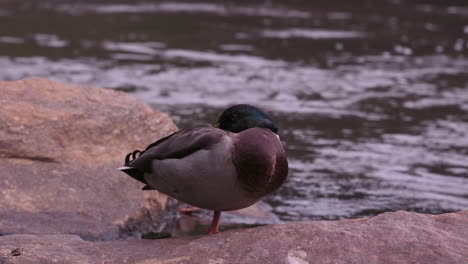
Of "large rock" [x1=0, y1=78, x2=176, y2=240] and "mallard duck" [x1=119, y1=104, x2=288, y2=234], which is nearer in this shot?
"mallard duck" [x1=119, y1=104, x2=288, y2=234]

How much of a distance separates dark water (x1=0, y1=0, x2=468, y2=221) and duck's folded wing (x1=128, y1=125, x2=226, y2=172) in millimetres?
1524

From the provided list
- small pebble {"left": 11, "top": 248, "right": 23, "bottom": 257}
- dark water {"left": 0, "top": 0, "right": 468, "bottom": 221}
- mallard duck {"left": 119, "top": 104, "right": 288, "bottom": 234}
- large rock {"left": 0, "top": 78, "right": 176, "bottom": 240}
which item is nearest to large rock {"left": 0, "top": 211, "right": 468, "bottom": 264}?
small pebble {"left": 11, "top": 248, "right": 23, "bottom": 257}

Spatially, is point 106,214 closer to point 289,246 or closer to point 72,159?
point 72,159

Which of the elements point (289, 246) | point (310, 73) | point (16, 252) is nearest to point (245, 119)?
point (289, 246)

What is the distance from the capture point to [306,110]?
729 cm

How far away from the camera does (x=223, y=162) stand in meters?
2.95

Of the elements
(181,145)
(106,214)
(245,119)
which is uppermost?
(245,119)

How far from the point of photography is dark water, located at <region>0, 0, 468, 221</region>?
17.7 ft

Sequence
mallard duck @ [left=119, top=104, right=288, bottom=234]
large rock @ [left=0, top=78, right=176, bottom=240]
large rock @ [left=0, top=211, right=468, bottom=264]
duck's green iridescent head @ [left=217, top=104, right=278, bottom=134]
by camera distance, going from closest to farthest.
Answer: large rock @ [left=0, top=211, right=468, bottom=264]
mallard duck @ [left=119, top=104, right=288, bottom=234]
duck's green iridescent head @ [left=217, top=104, right=278, bottom=134]
large rock @ [left=0, top=78, right=176, bottom=240]

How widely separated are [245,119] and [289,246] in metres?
0.59

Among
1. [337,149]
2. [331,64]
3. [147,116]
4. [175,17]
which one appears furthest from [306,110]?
[175,17]

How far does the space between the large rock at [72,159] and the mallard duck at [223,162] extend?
2.63 feet

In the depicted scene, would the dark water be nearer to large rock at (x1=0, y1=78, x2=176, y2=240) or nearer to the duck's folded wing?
large rock at (x1=0, y1=78, x2=176, y2=240)

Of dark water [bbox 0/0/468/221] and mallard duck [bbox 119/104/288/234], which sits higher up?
mallard duck [bbox 119/104/288/234]
